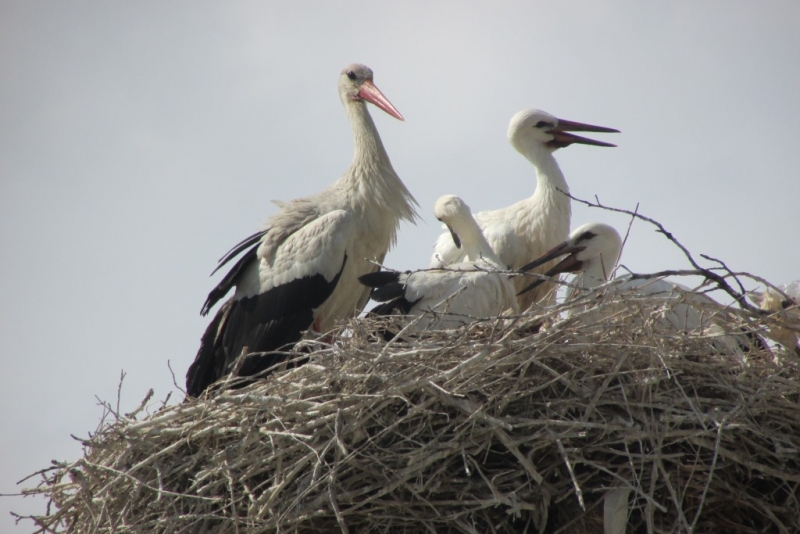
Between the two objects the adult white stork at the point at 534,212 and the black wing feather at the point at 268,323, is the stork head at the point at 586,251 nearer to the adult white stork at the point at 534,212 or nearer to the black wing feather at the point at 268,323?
the adult white stork at the point at 534,212

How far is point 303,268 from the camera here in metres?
4.96

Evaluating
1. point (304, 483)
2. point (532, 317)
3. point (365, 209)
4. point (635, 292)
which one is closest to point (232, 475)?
point (304, 483)

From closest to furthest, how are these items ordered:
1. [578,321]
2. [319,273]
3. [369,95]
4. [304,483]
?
[304,483] < [578,321] < [319,273] < [369,95]

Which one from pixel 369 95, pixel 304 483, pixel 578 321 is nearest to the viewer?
pixel 304 483

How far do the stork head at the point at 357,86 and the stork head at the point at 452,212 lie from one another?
29.2 inches

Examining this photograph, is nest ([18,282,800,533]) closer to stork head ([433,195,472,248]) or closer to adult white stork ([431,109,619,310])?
stork head ([433,195,472,248])

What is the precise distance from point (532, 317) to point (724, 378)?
2.01ft

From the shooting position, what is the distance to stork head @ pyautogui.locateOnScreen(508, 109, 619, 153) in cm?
586

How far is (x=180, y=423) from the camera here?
11.9ft

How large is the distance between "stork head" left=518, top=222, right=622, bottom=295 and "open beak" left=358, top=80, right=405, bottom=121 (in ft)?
3.39

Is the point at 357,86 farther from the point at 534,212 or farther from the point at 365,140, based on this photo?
the point at 534,212

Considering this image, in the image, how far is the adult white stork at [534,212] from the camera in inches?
219

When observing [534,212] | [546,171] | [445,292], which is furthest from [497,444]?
[546,171]

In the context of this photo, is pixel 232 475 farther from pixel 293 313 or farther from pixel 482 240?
pixel 482 240
